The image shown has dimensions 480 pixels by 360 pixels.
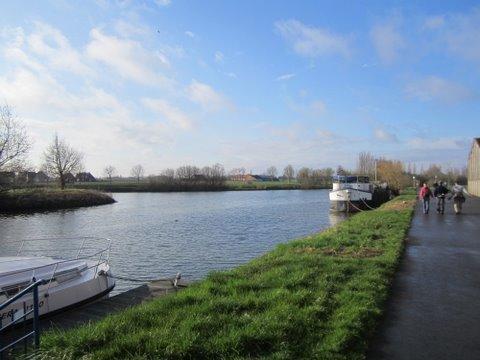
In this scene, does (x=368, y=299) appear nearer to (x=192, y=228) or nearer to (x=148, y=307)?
(x=148, y=307)

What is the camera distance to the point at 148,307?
694cm

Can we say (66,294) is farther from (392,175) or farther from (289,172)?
(289,172)

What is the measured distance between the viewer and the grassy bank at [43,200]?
49.2 metres

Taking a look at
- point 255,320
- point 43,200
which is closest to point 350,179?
point 43,200

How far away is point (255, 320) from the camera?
19.7ft

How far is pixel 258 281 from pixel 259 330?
290 centimetres

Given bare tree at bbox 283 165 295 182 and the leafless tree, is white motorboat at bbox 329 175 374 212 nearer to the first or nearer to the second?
the leafless tree

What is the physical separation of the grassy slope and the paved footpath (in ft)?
0.96

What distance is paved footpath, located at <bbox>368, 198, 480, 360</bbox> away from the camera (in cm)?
537

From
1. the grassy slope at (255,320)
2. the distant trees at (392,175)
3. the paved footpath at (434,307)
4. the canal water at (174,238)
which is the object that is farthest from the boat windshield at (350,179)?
the grassy slope at (255,320)

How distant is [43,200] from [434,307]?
170ft

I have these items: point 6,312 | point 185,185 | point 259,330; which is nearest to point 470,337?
point 259,330

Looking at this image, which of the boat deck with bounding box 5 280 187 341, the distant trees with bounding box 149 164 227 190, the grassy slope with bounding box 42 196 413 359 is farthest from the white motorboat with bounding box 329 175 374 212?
the distant trees with bounding box 149 164 227 190

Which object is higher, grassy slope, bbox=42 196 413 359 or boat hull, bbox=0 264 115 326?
grassy slope, bbox=42 196 413 359
